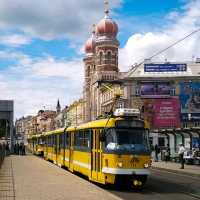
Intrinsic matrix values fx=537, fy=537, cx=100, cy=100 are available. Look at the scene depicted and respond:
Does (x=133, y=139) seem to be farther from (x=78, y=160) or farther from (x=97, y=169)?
(x=78, y=160)

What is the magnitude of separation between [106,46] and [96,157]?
106 meters

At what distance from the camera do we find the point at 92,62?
144 meters

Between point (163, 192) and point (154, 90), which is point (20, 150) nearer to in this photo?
point (154, 90)

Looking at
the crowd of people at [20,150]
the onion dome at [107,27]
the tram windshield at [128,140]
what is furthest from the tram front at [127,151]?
the onion dome at [107,27]

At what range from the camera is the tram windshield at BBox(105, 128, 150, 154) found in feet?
62.7

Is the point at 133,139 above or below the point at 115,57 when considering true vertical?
below

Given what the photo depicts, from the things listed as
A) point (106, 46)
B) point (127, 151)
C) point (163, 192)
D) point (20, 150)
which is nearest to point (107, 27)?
point (106, 46)

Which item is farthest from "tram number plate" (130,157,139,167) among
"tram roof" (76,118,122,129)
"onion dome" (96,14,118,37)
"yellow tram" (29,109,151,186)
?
"onion dome" (96,14,118,37)

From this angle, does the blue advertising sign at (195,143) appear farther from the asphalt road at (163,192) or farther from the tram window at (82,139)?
the asphalt road at (163,192)

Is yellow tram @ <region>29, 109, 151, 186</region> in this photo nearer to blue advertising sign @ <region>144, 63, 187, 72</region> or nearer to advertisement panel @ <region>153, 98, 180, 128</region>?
advertisement panel @ <region>153, 98, 180, 128</region>

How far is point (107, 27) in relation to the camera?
427 feet

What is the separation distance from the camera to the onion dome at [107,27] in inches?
5094

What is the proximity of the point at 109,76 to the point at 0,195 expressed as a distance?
106764mm

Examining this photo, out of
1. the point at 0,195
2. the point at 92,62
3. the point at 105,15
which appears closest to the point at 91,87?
the point at 92,62
